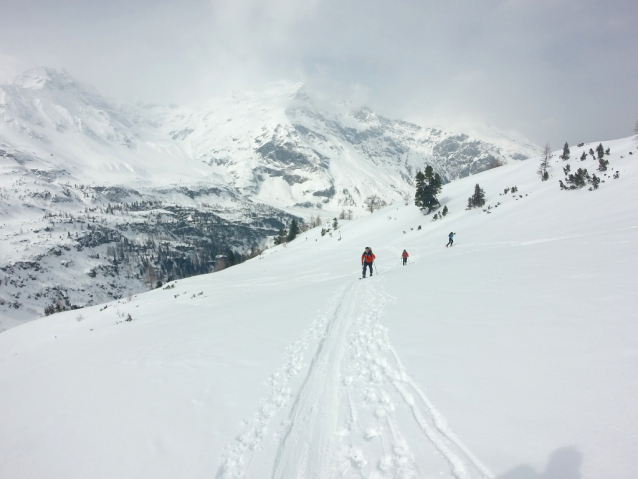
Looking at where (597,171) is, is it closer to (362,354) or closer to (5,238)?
(362,354)

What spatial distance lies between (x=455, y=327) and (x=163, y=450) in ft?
21.1

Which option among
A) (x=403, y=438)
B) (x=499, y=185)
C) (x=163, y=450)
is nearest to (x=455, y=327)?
(x=403, y=438)

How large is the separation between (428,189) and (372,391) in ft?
159

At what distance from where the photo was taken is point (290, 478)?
3.99 meters

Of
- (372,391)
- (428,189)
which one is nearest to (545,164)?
(428,189)

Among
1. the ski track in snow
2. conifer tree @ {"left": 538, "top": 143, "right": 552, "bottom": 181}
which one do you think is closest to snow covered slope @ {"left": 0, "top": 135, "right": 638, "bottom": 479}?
the ski track in snow

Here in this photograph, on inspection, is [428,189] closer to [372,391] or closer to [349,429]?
[372,391]

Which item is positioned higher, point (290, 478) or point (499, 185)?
point (499, 185)

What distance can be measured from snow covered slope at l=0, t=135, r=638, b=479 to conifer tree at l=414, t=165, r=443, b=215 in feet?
127

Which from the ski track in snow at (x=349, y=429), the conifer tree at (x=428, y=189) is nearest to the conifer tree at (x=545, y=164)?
the conifer tree at (x=428, y=189)

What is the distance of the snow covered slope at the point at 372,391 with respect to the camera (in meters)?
3.64

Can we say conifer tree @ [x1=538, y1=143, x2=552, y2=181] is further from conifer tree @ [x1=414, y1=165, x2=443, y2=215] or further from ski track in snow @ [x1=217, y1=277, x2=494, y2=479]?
ski track in snow @ [x1=217, y1=277, x2=494, y2=479]

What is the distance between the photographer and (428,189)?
4944 cm

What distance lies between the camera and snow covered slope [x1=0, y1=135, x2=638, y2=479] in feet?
12.0
